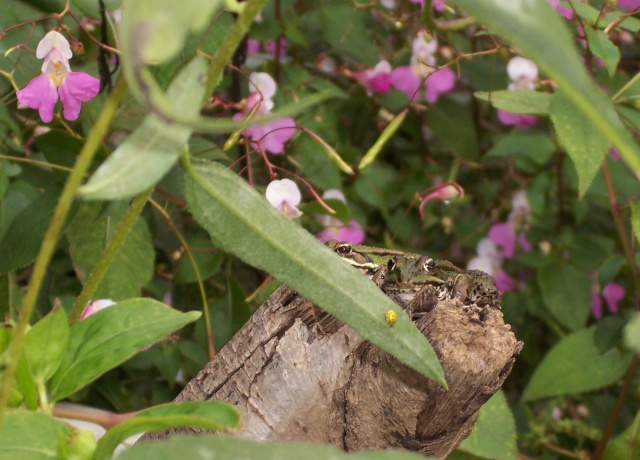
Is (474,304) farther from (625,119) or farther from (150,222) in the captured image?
(150,222)

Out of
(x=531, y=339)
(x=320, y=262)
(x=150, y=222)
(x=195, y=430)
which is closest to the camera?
(x=320, y=262)

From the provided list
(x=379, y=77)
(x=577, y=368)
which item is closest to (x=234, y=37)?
(x=379, y=77)

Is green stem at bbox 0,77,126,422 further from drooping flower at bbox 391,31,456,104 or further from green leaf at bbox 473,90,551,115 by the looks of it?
drooping flower at bbox 391,31,456,104

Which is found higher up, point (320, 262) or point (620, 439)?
point (320, 262)

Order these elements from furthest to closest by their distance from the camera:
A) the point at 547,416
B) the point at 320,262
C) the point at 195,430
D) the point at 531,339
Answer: the point at 531,339
the point at 547,416
the point at 195,430
the point at 320,262

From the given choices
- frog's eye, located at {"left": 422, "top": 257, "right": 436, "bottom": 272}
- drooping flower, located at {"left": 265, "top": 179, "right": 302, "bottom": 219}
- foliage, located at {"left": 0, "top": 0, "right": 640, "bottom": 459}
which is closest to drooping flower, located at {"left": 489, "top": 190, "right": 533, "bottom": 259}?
foliage, located at {"left": 0, "top": 0, "right": 640, "bottom": 459}

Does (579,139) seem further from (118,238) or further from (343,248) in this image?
(118,238)

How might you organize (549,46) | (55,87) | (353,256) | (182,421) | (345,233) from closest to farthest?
(549,46)
(182,421)
(353,256)
(55,87)
(345,233)

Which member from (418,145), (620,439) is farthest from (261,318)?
(418,145)
